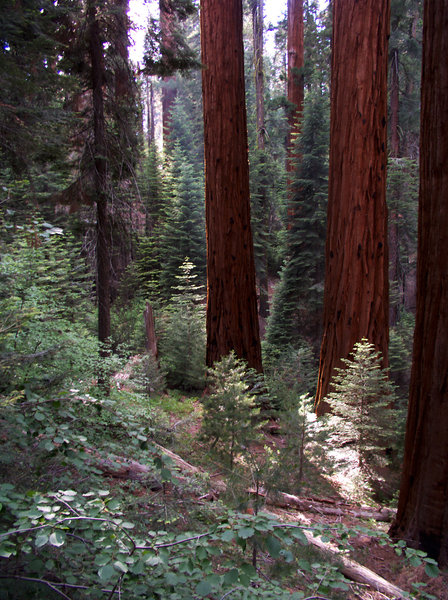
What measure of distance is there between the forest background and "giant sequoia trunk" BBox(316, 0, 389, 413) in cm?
65

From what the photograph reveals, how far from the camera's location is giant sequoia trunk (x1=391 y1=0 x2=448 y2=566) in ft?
10.4

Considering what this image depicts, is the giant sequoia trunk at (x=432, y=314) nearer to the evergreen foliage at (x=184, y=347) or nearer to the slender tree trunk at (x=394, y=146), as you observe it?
the evergreen foliage at (x=184, y=347)

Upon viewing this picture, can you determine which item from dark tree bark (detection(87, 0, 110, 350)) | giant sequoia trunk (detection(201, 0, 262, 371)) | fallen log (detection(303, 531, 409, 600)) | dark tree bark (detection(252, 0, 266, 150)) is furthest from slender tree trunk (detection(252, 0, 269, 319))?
fallen log (detection(303, 531, 409, 600))

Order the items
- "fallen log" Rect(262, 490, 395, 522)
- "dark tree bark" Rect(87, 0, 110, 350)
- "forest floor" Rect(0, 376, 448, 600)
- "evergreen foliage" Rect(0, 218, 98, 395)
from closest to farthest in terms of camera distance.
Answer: "forest floor" Rect(0, 376, 448, 600) < "evergreen foliage" Rect(0, 218, 98, 395) < "fallen log" Rect(262, 490, 395, 522) < "dark tree bark" Rect(87, 0, 110, 350)

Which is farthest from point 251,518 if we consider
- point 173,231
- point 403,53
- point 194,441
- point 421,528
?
point 403,53

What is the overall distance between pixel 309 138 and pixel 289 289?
4.19 meters

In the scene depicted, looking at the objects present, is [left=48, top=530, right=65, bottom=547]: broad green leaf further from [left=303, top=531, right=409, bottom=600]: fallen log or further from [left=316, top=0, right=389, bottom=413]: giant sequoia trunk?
[left=316, top=0, right=389, bottom=413]: giant sequoia trunk

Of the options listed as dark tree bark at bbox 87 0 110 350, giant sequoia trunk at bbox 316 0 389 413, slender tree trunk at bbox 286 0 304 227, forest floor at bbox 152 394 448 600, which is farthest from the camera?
slender tree trunk at bbox 286 0 304 227

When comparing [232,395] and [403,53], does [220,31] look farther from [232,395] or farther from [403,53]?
[403,53]

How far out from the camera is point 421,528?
3334 mm

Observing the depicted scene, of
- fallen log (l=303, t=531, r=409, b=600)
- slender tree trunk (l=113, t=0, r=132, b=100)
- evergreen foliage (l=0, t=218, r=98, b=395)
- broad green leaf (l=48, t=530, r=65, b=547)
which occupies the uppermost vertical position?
slender tree trunk (l=113, t=0, r=132, b=100)

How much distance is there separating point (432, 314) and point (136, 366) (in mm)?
5167

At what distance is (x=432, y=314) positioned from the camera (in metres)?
3.25

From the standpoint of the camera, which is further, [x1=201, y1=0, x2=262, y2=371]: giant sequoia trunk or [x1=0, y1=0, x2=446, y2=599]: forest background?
[x1=201, y1=0, x2=262, y2=371]: giant sequoia trunk
